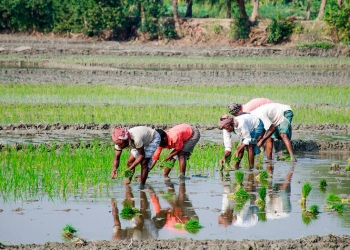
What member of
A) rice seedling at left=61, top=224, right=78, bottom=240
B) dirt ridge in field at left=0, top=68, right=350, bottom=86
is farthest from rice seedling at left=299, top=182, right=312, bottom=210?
dirt ridge in field at left=0, top=68, right=350, bottom=86

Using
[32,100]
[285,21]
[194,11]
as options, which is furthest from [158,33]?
[32,100]

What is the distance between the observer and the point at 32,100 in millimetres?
15766

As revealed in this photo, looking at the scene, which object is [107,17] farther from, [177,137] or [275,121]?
[177,137]

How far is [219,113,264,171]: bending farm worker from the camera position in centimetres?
891

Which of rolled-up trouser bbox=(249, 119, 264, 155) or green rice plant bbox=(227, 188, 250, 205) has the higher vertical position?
rolled-up trouser bbox=(249, 119, 264, 155)

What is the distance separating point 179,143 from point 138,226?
7.00ft

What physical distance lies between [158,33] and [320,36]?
27.8 feet

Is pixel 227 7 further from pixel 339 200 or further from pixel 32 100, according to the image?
pixel 339 200

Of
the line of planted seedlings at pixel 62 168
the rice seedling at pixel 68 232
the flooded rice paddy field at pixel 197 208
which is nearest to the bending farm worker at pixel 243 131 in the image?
the flooded rice paddy field at pixel 197 208

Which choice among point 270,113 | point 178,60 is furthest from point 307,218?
point 178,60

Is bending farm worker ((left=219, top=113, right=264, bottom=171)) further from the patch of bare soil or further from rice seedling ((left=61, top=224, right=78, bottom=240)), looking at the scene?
rice seedling ((left=61, top=224, right=78, bottom=240))

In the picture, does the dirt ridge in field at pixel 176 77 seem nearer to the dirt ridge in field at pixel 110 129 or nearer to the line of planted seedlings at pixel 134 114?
the line of planted seedlings at pixel 134 114

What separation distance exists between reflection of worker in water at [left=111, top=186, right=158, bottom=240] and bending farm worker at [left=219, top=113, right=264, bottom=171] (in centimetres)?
175

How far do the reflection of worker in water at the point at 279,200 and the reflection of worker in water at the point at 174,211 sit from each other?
83 cm
